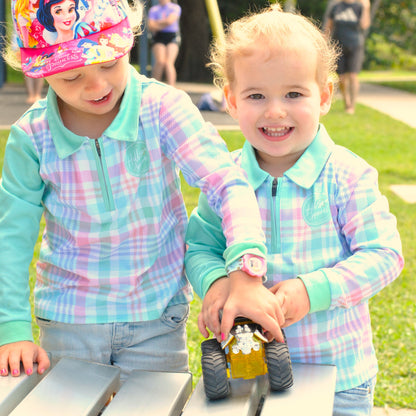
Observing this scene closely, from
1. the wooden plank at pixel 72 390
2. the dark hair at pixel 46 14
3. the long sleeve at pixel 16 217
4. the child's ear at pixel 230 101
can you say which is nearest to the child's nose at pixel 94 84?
the dark hair at pixel 46 14

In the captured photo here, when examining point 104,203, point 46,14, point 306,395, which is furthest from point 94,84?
point 306,395

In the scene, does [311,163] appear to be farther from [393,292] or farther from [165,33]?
[165,33]

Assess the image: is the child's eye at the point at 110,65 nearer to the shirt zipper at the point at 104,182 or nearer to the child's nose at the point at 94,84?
the child's nose at the point at 94,84

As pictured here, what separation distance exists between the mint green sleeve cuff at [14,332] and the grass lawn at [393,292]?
1065mm

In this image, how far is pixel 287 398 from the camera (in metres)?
1.64

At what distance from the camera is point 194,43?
18141 millimetres

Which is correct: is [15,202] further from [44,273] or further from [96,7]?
[96,7]

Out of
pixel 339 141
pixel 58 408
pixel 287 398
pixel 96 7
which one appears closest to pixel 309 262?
pixel 287 398

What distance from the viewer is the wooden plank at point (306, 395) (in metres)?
1.58

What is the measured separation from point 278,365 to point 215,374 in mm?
139

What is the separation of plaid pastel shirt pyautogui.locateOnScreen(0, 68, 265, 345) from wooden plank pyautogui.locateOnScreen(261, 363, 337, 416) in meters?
0.58

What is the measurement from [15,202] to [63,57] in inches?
18.3

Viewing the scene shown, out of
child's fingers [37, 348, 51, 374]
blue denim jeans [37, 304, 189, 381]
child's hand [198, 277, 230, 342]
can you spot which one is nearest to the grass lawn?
blue denim jeans [37, 304, 189, 381]

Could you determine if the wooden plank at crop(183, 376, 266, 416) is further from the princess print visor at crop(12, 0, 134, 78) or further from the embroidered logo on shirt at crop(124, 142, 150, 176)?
the princess print visor at crop(12, 0, 134, 78)
